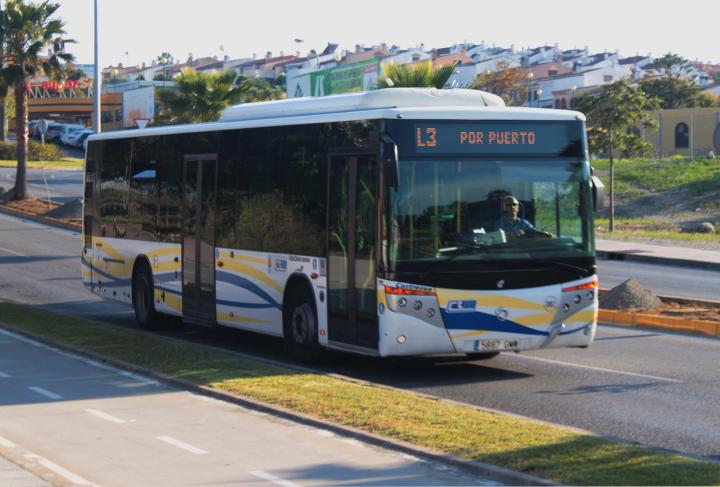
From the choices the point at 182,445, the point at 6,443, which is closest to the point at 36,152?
the point at 6,443

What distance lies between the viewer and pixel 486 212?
511 inches

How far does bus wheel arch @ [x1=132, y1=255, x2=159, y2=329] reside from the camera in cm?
1877

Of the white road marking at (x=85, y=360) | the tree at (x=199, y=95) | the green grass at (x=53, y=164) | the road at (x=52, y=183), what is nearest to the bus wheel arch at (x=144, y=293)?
the white road marking at (x=85, y=360)

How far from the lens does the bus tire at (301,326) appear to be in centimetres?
1433

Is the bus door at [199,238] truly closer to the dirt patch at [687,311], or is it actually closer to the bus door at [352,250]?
the bus door at [352,250]

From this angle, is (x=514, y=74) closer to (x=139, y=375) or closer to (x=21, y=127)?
(x=21, y=127)

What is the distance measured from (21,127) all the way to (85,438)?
136ft

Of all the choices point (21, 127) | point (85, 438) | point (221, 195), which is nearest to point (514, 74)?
point (21, 127)

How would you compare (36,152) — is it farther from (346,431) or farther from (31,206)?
(346,431)

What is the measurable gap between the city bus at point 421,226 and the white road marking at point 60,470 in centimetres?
464

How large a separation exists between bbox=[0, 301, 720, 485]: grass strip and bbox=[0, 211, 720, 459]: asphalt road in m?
0.90

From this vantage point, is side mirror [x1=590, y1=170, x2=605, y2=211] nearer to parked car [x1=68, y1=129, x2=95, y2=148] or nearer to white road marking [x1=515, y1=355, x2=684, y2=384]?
white road marking [x1=515, y1=355, x2=684, y2=384]

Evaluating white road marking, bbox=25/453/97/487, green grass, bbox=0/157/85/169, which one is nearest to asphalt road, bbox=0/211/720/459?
white road marking, bbox=25/453/97/487

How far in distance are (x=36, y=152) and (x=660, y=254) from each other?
52289 millimetres
